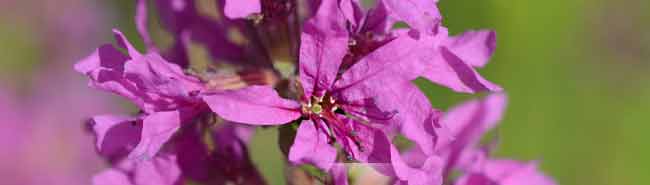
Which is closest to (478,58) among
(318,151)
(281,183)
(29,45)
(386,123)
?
(386,123)

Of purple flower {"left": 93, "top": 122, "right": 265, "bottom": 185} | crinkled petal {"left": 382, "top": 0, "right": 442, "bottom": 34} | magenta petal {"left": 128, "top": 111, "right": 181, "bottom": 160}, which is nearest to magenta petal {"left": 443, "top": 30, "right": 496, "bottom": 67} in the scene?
crinkled petal {"left": 382, "top": 0, "right": 442, "bottom": 34}

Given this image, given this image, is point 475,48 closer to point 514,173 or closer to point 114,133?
point 514,173

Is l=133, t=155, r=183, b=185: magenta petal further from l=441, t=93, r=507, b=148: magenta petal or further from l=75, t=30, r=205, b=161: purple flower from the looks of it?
l=441, t=93, r=507, b=148: magenta petal

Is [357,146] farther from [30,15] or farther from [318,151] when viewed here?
[30,15]

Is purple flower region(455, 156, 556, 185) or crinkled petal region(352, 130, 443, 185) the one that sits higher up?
crinkled petal region(352, 130, 443, 185)

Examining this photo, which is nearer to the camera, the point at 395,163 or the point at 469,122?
the point at 395,163

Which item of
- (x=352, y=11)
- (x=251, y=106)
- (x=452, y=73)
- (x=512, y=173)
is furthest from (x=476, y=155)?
(x=251, y=106)

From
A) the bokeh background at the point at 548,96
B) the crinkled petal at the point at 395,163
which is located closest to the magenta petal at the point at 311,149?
the crinkled petal at the point at 395,163
